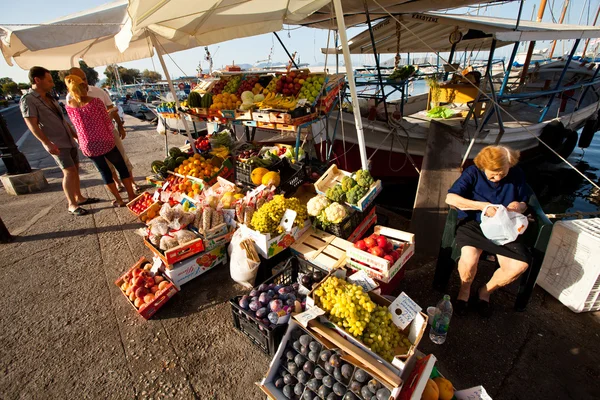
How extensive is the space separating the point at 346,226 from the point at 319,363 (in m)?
1.74

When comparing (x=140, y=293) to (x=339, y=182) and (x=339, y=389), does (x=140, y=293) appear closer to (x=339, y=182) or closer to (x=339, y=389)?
(x=339, y=389)

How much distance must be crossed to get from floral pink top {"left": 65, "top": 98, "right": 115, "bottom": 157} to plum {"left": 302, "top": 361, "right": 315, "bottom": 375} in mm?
4679

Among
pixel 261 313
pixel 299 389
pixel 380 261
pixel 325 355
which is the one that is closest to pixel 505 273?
pixel 380 261

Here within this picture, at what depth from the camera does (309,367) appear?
2.01m

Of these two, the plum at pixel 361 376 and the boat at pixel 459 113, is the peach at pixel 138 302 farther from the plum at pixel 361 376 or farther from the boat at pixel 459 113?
the boat at pixel 459 113

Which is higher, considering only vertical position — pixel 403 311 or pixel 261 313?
pixel 403 311

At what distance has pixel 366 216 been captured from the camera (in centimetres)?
383

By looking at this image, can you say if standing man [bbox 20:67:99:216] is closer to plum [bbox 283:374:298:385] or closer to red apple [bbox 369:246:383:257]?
plum [bbox 283:374:298:385]

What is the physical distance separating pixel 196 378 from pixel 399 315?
1.82 m

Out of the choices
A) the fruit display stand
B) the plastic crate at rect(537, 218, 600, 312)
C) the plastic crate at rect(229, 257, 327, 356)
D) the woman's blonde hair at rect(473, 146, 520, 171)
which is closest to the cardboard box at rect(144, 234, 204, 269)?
the plastic crate at rect(229, 257, 327, 356)

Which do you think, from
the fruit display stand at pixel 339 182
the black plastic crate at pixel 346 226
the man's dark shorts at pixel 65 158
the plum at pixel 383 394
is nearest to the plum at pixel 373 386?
the plum at pixel 383 394

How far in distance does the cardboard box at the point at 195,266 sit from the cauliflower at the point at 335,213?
1.51 metres

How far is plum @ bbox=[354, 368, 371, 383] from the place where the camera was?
6.01 feet

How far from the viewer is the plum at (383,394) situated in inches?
67.4
